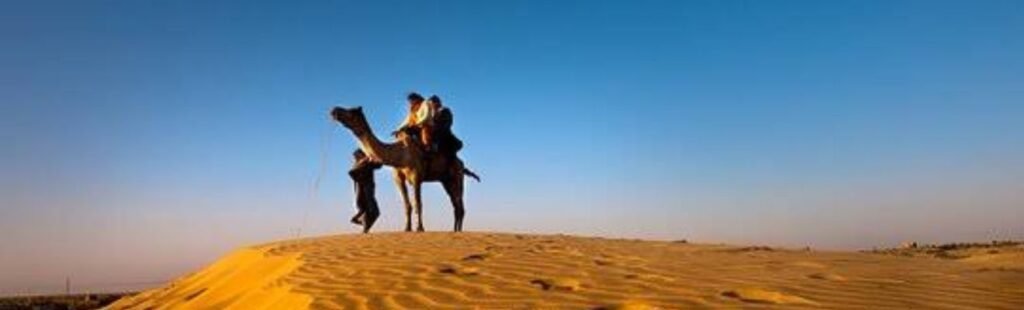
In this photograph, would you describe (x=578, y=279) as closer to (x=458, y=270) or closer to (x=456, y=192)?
(x=458, y=270)

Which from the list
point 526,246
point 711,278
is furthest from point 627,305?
point 526,246

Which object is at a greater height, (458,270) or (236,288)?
(458,270)

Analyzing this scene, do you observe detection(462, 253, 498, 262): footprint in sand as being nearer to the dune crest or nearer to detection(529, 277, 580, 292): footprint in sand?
the dune crest

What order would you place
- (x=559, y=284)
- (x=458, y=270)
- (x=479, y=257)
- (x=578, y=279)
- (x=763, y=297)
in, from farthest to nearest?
(x=479, y=257) < (x=458, y=270) < (x=578, y=279) < (x=559, y=284) < (x=763, y=297)

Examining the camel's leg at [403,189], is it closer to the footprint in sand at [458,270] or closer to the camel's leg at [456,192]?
the camel's leg at [456,192]

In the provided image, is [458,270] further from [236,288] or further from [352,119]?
[352,119]

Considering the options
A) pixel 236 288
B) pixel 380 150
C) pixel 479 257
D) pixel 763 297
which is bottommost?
pixel 236 288

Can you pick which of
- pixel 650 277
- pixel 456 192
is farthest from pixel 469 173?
pixel 650 277

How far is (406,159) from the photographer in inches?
590

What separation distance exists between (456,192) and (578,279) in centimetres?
916

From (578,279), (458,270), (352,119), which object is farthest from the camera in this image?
(352,119)

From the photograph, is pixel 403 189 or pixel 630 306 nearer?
pixel 630 306

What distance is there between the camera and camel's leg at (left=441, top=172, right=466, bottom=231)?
16.0 metres

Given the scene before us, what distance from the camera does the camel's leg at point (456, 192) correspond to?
52.4ft
